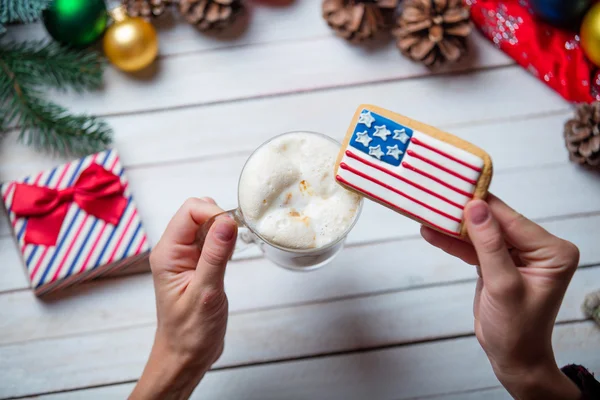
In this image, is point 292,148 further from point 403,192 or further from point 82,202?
point 82,202

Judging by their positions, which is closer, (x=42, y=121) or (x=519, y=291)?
(x=519, y=291)

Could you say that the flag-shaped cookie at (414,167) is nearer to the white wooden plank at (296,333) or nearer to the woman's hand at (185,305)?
the woman's hand at (185,305)

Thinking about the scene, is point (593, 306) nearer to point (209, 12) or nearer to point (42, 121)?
point (209, 12)

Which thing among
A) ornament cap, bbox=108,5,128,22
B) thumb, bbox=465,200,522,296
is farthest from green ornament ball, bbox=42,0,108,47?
thumb, bbox=465,200,522,296

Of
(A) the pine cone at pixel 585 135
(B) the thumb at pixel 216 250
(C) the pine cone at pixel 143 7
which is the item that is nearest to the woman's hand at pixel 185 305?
(B) the thumb at pixel 216 250

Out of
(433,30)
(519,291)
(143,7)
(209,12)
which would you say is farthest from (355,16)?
(519,291)

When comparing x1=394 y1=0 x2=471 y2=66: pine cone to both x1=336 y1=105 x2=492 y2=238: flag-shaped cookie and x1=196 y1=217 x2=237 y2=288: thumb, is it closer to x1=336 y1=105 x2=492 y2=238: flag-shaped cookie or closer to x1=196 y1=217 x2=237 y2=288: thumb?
x1=336 y1=105 x2=492 y2=238: flag-shaped cookie
